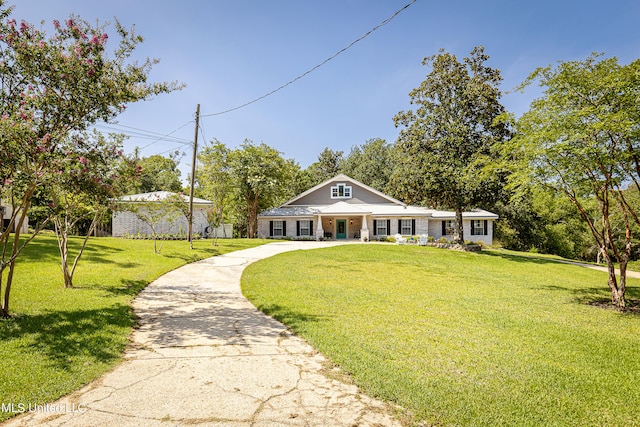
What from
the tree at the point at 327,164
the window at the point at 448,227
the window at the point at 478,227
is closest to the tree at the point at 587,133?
the window at the point at 448,227

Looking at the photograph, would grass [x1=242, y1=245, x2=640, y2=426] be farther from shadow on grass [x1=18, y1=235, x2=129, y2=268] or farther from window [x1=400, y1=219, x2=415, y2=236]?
window [x1=400, y1=219, x2=415, y2=236]

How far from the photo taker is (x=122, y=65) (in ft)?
21.2

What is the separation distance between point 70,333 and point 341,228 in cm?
2656

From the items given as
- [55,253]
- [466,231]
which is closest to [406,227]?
[466,231]

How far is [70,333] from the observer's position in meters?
4.99

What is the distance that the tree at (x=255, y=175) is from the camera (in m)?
28.4

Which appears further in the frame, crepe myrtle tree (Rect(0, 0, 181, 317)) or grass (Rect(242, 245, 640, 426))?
crepe myrtle tree (Rect(0, 0, 181, 317))

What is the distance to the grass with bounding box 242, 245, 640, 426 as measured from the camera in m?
3.39

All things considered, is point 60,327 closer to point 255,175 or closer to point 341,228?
point 255,175

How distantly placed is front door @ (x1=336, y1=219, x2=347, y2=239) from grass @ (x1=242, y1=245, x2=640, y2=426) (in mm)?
18848

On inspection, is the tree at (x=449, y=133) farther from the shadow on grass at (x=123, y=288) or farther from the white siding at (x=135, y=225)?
the shadow on grass at (x=123, y=288)

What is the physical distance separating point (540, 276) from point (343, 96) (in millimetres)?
11228

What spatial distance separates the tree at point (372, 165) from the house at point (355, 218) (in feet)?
54.5

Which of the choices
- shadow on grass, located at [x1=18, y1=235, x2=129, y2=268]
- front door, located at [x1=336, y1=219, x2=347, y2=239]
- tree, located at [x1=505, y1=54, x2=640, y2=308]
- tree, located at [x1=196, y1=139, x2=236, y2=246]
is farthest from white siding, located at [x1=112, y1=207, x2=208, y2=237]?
tree, located at [x1=505, y1=54, x2=640, y2=308]
